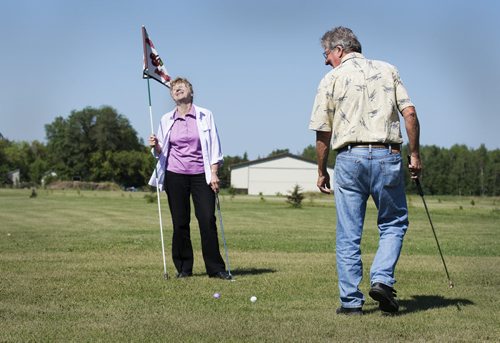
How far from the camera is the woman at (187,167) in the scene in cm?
870

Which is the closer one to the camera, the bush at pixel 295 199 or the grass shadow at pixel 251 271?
the grass shadow at pixel 251 271

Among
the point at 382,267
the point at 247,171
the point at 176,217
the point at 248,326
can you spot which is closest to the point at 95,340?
the point at 248,326

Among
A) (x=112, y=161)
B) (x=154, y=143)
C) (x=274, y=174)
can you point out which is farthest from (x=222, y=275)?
(x=112, y=161)

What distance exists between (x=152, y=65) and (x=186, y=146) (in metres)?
1.34

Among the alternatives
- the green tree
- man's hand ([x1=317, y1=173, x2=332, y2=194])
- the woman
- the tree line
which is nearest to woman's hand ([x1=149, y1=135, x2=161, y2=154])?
the woman

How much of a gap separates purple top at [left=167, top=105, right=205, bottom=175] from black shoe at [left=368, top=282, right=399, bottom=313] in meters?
3.40

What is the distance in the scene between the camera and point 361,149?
603 centimetres

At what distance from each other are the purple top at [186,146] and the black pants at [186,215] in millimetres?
86

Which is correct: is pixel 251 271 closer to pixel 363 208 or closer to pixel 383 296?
pixel 363 208

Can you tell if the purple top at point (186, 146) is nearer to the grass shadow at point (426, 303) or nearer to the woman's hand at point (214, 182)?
the woman's hand at point (214, 182)

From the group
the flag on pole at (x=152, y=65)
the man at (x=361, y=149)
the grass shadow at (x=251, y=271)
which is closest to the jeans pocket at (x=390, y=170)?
the man at (x=361, y=149)

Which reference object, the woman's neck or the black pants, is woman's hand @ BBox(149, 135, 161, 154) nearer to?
the black pants

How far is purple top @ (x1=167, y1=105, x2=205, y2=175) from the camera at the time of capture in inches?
346

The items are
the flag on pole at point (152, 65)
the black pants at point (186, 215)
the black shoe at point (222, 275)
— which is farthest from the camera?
the flag on pole at point (152, 65)
